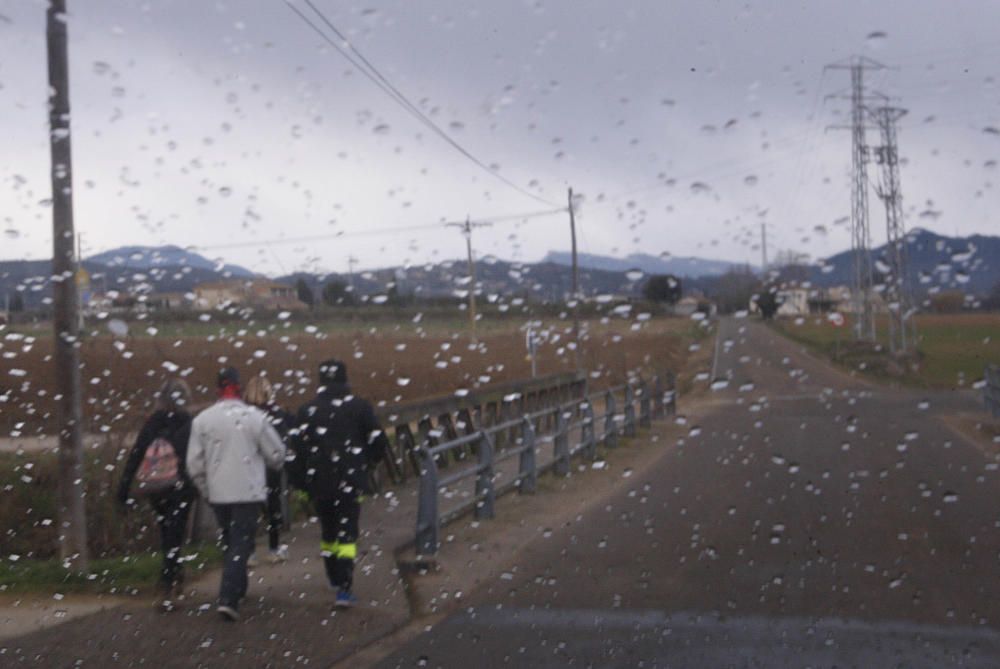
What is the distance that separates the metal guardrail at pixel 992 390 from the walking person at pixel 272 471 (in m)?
11.7

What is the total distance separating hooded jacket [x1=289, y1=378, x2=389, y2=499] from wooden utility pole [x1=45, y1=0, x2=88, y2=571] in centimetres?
199

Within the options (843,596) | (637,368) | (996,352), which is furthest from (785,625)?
(637,368)

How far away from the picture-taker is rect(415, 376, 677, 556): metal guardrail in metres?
10.3

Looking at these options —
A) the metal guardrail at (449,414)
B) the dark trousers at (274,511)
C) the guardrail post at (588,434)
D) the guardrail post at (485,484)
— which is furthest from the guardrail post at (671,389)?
the dark trousers at (274,511)

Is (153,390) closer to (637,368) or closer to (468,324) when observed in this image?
(468,324)

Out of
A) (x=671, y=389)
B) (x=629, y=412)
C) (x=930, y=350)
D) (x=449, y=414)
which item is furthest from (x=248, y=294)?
(x=671, y=389)

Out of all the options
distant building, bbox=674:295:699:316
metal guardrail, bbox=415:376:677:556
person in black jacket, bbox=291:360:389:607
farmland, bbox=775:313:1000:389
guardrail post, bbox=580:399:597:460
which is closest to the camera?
person in black jacket, bbox=291:360:389:607

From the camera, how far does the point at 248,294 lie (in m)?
12.2

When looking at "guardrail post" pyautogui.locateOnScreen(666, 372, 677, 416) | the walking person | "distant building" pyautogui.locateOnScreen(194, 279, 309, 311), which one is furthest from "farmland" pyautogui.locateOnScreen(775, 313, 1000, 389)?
A: "distant building" pyautogui.locateOnScreen(194, 279, 309, 311)

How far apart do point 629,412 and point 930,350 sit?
19.2ft

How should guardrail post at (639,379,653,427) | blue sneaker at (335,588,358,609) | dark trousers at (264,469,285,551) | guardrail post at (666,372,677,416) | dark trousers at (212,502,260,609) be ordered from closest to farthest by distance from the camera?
dark trousers at (212,502,260,609) < blue sneaker at (335,588,358,609) < dark trousers at (264,469,285,551) < guardrail post at (639,379,653,427) < guardrail post at (666,372,677,416)

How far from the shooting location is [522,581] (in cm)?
947

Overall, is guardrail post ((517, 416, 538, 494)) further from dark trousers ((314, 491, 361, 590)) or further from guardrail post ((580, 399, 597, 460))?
dark trousers ((314, 491, 361, 590))

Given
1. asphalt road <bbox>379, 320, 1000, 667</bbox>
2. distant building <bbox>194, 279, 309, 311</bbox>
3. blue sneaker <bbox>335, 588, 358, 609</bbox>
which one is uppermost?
distant building <bbox>194, 279, 309, 311</bbox>
